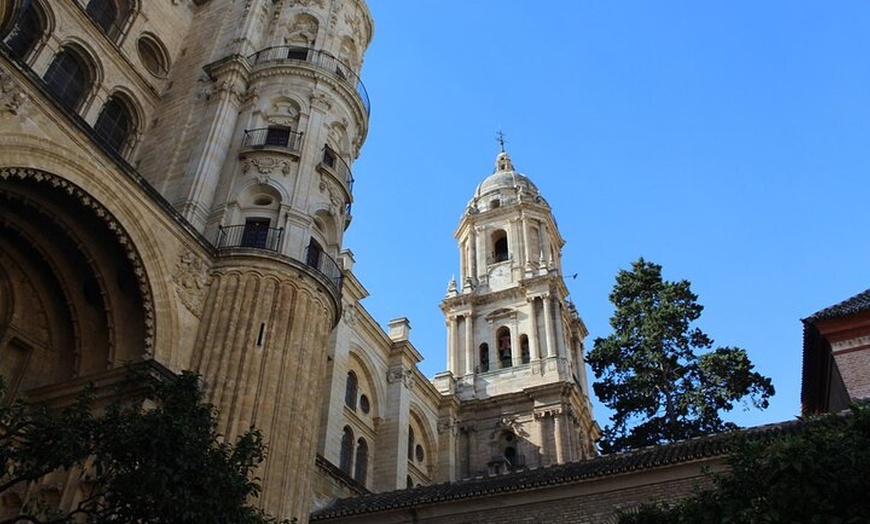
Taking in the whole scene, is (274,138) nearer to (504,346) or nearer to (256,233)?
(256,233)

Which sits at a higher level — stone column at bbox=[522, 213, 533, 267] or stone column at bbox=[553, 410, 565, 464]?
stone column at bbox=[522, 213, 533, 267]

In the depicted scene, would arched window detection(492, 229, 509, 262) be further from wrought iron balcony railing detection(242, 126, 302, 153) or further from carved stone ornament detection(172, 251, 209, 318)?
carved stone ornament detection(172, 251, 209, 318)

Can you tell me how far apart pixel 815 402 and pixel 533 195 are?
91.5 feet

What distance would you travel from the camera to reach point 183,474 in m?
8.20

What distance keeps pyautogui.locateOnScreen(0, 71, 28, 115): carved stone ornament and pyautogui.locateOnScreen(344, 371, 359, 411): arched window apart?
17.2 m

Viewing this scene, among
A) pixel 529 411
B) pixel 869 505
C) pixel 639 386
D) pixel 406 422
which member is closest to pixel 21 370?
pixel 869 505

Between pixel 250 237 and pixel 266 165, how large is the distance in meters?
2.43

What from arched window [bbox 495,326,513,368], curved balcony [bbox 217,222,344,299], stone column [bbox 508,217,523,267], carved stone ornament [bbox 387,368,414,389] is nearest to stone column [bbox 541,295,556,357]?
arched window [bbox 495,326,513,368]

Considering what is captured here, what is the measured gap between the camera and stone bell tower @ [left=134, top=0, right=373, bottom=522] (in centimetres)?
1627

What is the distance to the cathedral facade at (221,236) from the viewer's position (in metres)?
15.3

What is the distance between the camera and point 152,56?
2411 centimetres

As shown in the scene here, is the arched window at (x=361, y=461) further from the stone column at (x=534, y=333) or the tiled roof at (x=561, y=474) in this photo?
the stone column at (x=534, y=333)

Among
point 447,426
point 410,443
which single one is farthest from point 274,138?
point 447,426

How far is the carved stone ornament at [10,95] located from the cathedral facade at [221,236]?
38mm
